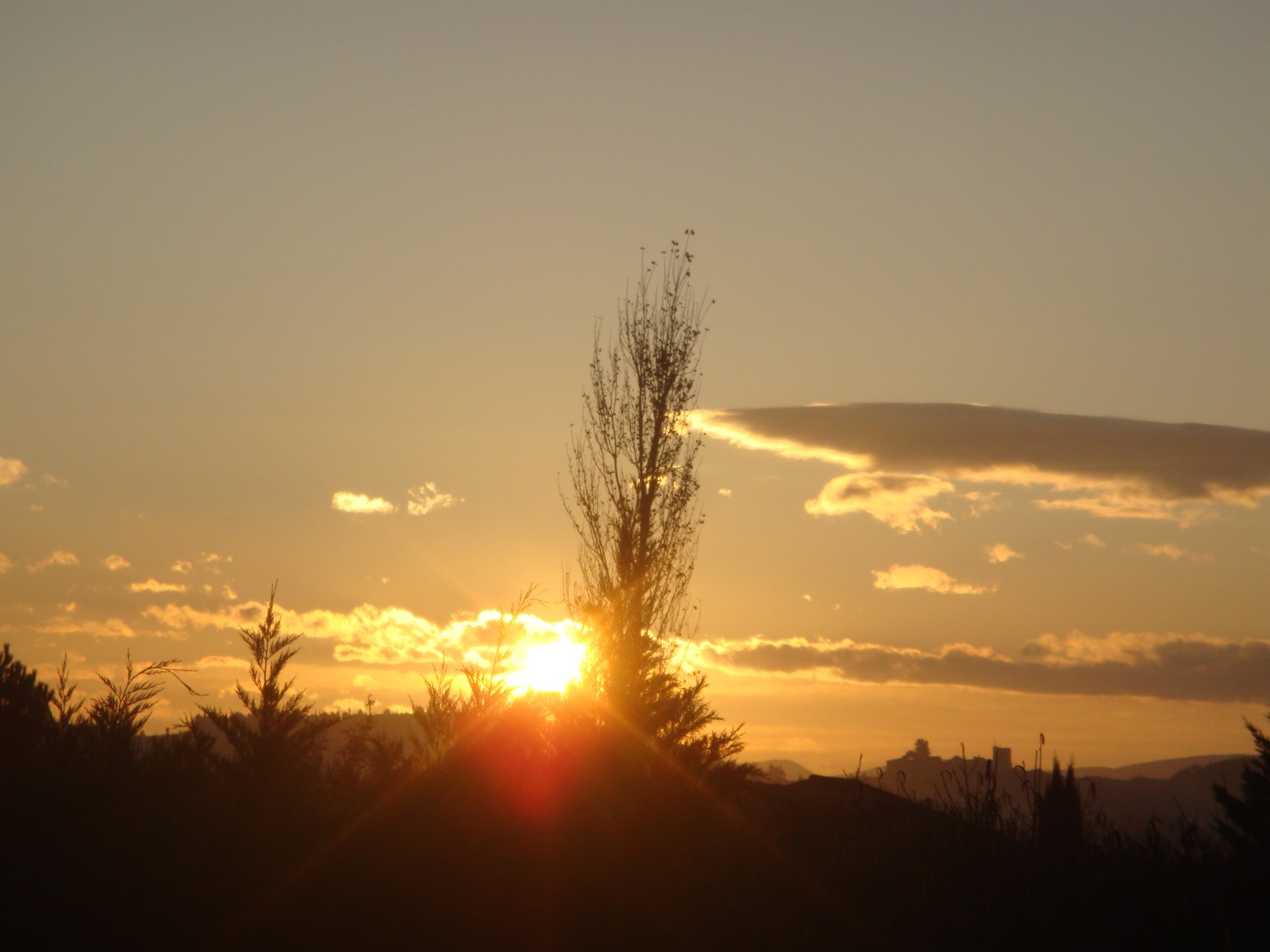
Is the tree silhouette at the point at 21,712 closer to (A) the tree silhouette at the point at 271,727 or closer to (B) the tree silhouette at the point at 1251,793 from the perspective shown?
(A) the tree silhouette at the point at 271,727

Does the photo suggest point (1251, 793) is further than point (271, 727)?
Yes

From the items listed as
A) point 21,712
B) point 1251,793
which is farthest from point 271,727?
point 1251,793

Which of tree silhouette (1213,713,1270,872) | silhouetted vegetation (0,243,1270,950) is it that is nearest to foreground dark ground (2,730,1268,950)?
silhouetted vegetation (0,243,1270,950)

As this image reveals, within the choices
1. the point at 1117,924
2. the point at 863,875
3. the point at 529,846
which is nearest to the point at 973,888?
the point at 1117,924

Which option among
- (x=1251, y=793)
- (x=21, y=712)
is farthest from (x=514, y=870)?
(x=1251, y=793)

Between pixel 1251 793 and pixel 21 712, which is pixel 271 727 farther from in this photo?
pixel 1251 793

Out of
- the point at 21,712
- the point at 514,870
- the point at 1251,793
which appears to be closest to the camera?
the point at 514,870

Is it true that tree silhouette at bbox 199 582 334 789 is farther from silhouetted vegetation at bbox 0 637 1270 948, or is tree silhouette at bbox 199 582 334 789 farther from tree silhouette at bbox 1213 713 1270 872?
tree silhouette at bbox 1213 713 1270 872

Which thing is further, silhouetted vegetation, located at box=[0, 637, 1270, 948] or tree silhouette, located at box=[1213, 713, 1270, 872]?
tree silhouette, located at box=[1213, 713, 1270, 872]

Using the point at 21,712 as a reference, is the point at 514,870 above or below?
below

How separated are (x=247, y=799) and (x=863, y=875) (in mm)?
5782

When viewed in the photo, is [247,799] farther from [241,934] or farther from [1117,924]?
[1117,924]

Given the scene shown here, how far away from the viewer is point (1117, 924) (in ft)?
29.2

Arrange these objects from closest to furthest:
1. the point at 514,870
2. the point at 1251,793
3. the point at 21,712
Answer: the point at 514,870 → the point at 21,712 → the point at 1251,793
